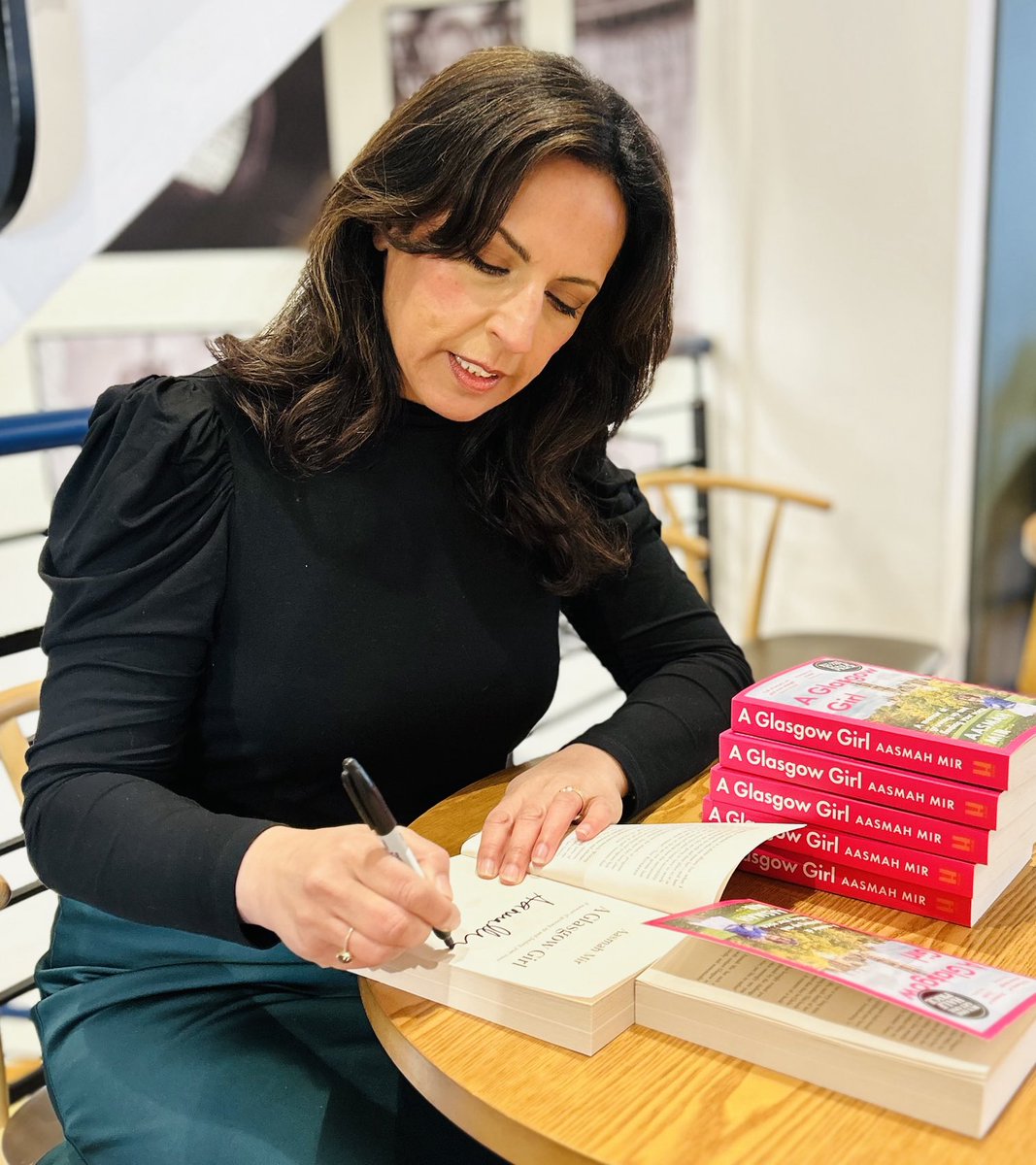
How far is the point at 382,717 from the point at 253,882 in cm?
34

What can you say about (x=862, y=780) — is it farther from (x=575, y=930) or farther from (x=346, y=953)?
(x=346, y=953)

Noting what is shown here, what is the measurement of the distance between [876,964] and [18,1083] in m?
1.43

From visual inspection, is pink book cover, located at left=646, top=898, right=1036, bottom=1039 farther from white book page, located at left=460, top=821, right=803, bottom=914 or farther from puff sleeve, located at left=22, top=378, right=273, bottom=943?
puff sleeve, located at left=22, top=378, right=273, bottom=943

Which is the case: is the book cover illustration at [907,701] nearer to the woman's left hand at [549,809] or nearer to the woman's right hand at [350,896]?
the woman's left hand at [549,809]

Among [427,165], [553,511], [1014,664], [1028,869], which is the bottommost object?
[1014,664]

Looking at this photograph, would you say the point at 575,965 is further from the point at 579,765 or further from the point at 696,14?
the point at 696,14

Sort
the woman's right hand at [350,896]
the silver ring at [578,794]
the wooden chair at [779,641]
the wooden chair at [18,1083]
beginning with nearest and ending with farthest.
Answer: the woman's right hand at [350,896]
the silver ring at [578,794]
the wooden chair at [18,1083]
the wooden chair at [779,641]

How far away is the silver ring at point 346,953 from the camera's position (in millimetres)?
788

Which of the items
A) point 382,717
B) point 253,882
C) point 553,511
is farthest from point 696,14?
point 253,882

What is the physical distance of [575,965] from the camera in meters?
0.80

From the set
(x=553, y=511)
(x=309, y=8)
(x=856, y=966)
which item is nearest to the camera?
(x=856, y=966)

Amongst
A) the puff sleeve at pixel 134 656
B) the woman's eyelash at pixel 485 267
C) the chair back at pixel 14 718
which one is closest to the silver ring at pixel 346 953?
the puff sleeve at pixel 134 656

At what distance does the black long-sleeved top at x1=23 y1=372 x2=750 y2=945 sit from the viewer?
96 cm

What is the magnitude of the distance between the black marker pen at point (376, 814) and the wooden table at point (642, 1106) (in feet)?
0.25
